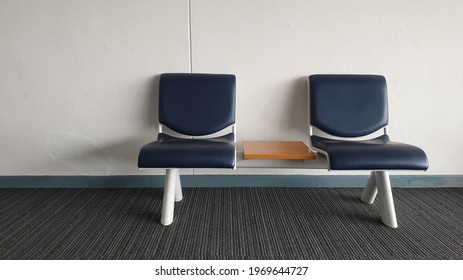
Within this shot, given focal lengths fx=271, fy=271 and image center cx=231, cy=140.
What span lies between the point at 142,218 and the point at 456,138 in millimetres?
2223

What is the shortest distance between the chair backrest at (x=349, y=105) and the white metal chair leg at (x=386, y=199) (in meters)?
0.35

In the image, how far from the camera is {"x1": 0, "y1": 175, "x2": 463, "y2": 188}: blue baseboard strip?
1999 mm

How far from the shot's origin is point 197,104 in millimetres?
1762

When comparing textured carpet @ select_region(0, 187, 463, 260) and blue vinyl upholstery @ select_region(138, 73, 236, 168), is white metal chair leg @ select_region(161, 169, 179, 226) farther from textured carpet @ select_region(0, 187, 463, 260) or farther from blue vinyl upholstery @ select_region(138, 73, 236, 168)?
blue vinyl upholstery @ select_region(138, 73, 236, 168)

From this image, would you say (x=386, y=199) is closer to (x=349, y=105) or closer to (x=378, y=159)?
(x=378, y=159)

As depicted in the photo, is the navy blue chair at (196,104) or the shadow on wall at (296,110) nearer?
the navy blue chair at (196,104)

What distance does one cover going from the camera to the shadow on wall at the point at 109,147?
1.91 meters

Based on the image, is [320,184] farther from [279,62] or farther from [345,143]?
[279,62]

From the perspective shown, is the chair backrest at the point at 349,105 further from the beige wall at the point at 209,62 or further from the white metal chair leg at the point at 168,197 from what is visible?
the white metal chair leg at the point at 168,197

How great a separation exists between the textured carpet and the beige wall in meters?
0.35

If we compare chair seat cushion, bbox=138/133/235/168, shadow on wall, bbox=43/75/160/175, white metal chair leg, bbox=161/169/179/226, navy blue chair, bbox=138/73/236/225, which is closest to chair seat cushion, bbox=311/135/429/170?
chair seat cushion, bbox=138/133/235/168

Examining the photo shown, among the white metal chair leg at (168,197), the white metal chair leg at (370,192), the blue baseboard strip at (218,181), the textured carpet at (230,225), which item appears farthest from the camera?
the blue baseboard strip at (218,181)

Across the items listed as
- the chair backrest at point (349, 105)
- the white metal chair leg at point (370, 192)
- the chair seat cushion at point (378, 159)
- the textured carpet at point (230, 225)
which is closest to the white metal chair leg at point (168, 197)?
the textured carpet at point (230, 225)

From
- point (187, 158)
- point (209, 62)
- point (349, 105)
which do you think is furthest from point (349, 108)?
point (187, 158)
